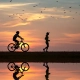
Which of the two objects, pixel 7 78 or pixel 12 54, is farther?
pixel 12 54

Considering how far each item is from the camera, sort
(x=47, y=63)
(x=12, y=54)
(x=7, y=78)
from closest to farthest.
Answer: (x=7, y=78) < (x=47, y=63) < (x=12, y=54)

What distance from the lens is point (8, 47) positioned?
35.0 m

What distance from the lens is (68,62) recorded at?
31.9 m

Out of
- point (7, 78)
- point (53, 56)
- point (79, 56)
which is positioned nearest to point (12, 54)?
point (53, 56)

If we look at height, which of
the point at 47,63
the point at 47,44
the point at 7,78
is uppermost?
the point at 47,44

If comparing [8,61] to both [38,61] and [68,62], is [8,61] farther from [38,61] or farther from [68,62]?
[68,62]

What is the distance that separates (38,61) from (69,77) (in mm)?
10515

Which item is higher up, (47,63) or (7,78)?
(47,63)

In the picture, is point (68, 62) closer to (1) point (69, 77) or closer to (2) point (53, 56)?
(2) point (53, 56)

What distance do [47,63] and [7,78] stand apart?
10.2 meters

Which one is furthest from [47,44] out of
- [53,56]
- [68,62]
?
[68,62]

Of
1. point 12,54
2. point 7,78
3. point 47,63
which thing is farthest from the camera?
point 12,54

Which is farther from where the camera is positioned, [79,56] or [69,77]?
[79,56]

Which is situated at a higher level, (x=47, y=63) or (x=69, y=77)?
(x=47, y=63)
